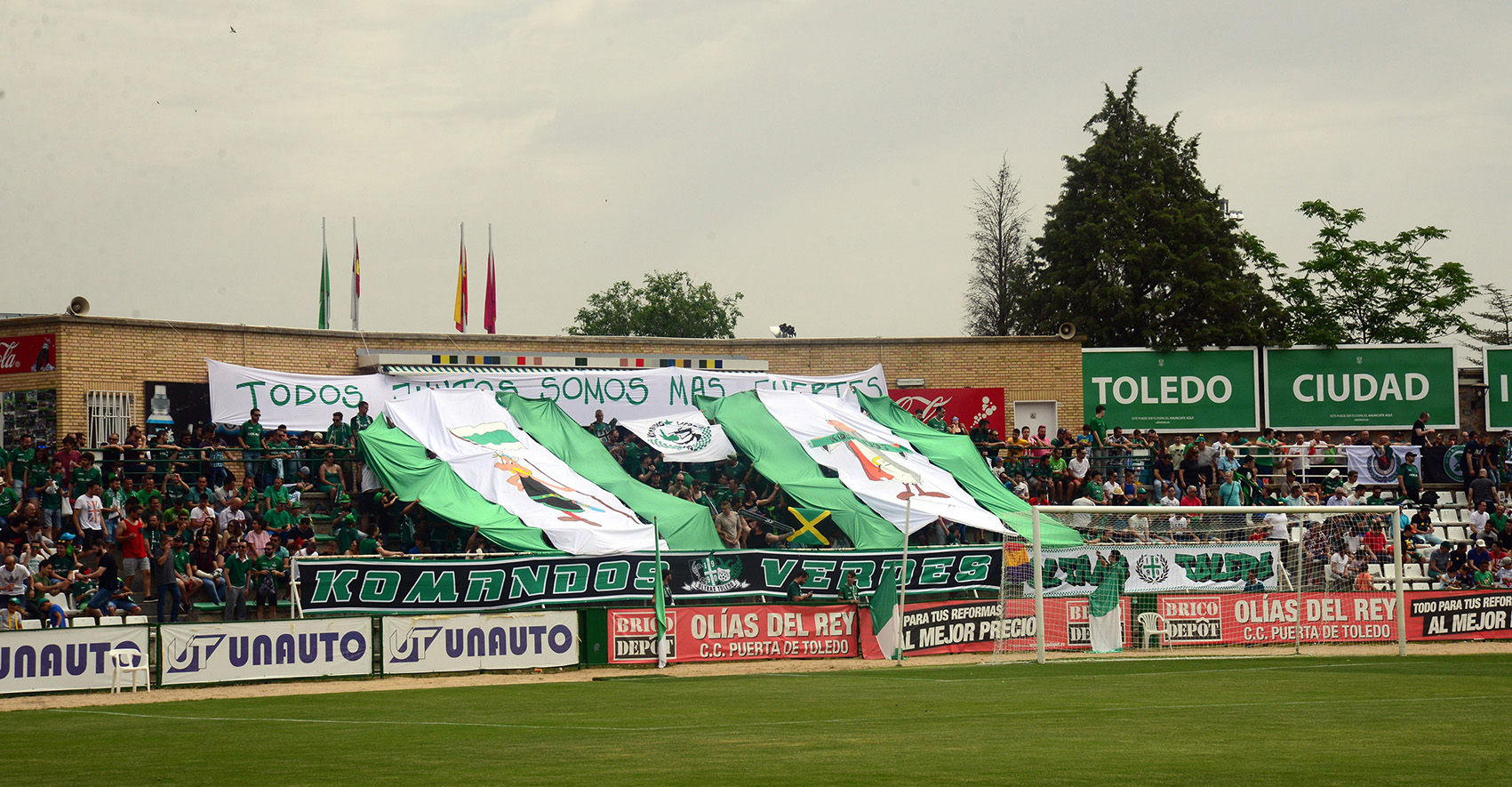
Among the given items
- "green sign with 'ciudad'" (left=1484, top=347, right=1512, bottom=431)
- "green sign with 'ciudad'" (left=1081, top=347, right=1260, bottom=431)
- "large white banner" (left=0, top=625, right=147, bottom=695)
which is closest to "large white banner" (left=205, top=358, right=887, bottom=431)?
"green sign with 'ciudad'" (left=1081, top=347, right=1260, bottom=431)

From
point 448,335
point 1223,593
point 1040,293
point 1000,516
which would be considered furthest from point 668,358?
point 1040,293

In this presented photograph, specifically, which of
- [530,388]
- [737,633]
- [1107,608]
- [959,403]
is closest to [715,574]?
[737,633]

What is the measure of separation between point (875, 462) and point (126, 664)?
1570cm

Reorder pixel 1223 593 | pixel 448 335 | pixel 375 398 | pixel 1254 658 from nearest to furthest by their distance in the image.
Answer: pixel 1254 658 < pixel 1223 593 < pixel 375 398 < pixel 448 335

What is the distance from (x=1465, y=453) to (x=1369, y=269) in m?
21.2

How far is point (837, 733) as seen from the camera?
1225 centimetres

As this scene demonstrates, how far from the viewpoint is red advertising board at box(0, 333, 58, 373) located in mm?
31078

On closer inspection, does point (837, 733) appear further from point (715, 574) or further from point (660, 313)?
point (660, 313)

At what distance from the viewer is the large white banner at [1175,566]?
2419 cm

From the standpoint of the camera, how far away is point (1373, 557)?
2542 centimetres

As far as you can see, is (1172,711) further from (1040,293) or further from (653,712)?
(1040,293)

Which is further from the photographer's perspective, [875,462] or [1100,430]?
[1100,430]

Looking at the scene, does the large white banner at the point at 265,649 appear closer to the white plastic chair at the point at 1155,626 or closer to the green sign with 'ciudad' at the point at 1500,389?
the white plastic chair at the point at 1155,626

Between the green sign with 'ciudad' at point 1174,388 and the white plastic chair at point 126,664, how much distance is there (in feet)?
90.3
